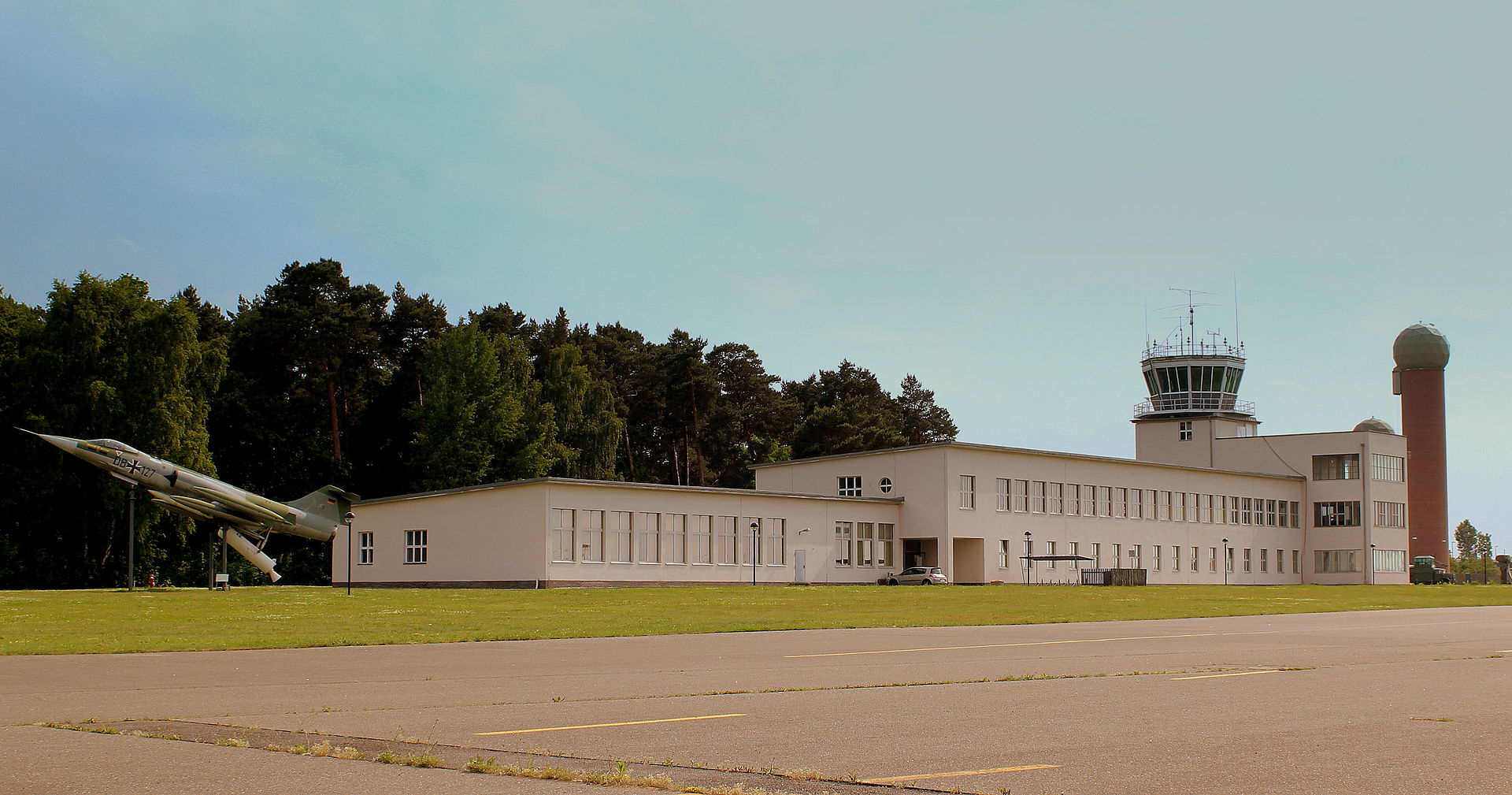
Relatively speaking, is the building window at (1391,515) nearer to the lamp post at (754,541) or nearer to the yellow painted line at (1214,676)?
the lamp post at (754,541)

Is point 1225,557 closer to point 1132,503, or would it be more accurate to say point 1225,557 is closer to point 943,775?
point 1132,503

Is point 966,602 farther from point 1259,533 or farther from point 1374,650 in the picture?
point 1259,533

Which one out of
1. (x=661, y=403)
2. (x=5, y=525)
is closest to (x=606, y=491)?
(x=5, y=525)

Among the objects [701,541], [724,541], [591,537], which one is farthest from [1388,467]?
[591,537]

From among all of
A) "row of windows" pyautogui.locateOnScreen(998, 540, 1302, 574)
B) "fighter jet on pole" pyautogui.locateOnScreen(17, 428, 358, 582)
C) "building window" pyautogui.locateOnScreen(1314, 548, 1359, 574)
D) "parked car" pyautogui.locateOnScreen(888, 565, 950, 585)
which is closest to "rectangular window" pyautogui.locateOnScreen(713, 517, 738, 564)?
"parked car" pyautogui.locateOnScreen(888, 565, 950, 585)

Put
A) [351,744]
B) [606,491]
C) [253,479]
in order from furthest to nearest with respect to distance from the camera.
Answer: [253,479] < [606,491] < [351,744]

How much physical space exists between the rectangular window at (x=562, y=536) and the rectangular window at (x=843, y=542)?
17.2 m

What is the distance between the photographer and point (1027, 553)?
80.1 meters

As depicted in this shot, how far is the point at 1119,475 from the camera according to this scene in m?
86.4

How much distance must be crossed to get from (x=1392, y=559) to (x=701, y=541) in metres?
60.2

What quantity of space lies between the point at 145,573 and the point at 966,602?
50.9 metres

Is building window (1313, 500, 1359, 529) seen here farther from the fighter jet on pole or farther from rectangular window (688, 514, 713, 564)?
the fighter jet on pole

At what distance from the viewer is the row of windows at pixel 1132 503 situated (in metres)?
79.8

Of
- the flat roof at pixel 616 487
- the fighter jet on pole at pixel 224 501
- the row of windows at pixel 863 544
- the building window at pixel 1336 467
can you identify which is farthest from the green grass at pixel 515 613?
the building window at pixel 1336 467
